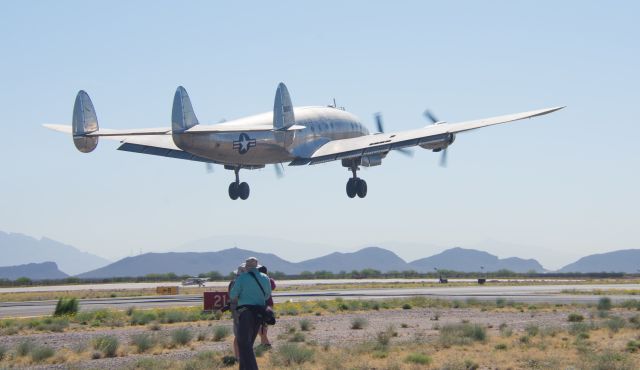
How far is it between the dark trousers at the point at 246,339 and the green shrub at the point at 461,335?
391 inches

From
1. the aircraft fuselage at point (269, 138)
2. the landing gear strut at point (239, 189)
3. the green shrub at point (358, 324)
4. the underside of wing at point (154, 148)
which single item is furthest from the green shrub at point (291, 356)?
the landing gear strut at point (239, 189)

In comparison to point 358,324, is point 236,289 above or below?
above

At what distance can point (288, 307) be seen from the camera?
152 feet

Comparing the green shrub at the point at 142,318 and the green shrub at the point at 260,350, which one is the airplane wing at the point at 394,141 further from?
the green shrub at the point at 260,350

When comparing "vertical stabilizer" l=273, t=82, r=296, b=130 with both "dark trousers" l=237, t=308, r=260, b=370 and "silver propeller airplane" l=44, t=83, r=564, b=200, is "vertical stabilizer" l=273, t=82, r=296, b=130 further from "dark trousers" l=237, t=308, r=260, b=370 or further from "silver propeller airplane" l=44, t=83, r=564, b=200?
"dark trousers" l=237, t=308, r=260, b=370

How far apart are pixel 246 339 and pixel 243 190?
4453 centimetres

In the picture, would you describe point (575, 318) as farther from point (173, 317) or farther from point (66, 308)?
point (66, 308)

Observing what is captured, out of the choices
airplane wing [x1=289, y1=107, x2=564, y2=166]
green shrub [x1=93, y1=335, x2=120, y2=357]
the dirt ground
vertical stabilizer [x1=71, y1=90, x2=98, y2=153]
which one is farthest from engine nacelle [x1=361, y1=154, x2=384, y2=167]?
green shrub [x1=93, y1=335, x2=120, y2=357]

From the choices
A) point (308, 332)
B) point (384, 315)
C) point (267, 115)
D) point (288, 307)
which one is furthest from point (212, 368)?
point (267, 115)

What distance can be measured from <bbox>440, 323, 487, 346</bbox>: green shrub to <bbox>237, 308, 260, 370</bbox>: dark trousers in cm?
994

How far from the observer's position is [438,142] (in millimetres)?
60594

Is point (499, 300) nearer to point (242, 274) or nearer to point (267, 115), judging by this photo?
point (267, 115)

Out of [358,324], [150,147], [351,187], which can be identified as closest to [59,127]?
[150,147]

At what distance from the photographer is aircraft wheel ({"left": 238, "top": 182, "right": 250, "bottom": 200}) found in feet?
208
